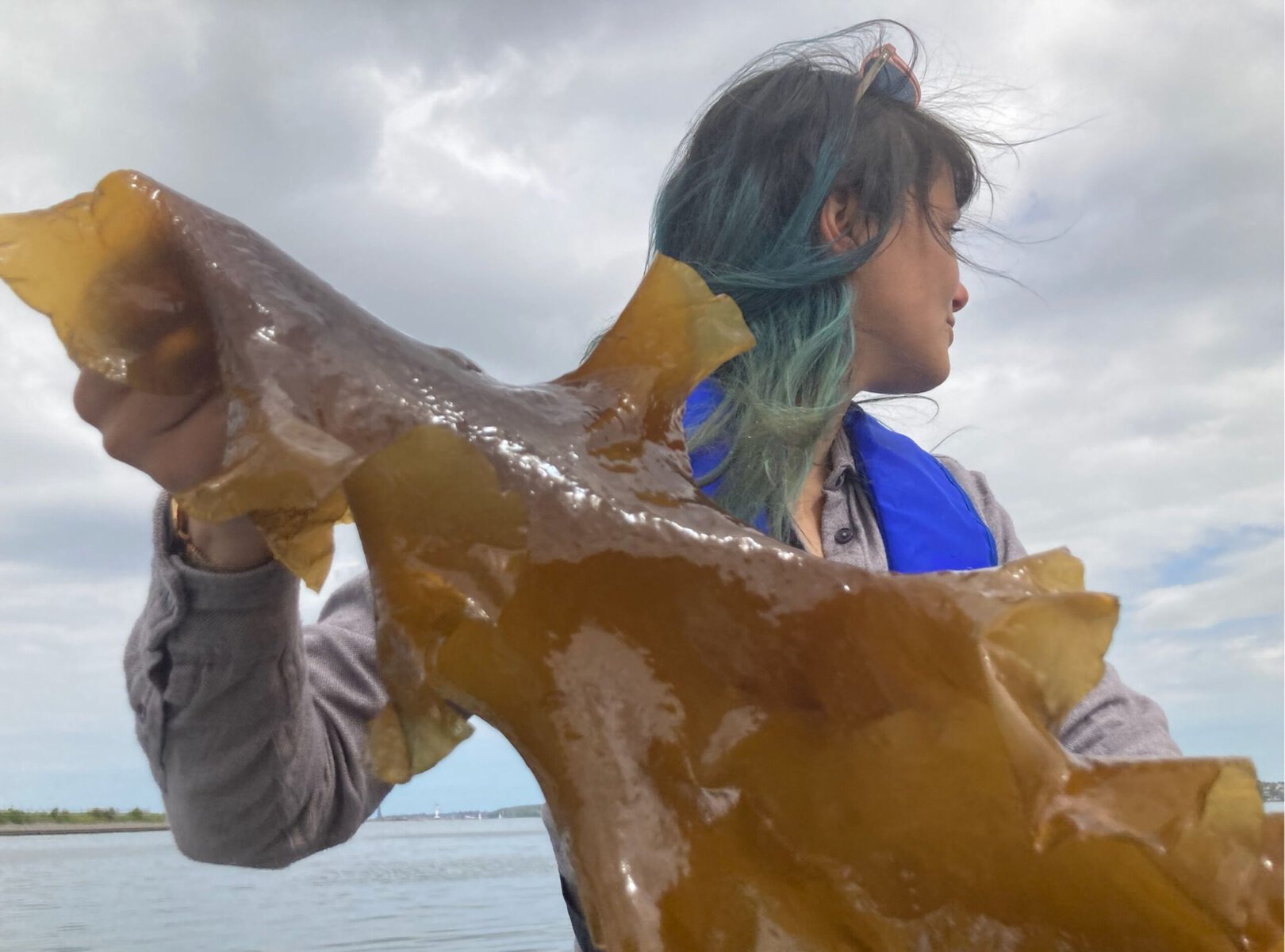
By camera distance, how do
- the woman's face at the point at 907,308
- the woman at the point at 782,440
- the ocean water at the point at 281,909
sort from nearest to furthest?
the woman at the point at 782,440, the woman's face at the point at 907,308, the ocean water at the point at 281,909

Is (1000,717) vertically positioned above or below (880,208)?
below

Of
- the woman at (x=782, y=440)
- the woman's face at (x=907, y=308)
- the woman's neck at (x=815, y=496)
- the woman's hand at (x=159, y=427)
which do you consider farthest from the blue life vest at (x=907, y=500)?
the woman's hand at (x=159, y=427)

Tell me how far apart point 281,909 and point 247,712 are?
17279 mm

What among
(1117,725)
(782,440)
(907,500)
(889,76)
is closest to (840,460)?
(907,500)

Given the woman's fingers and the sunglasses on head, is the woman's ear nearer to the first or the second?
the sunglasses on head

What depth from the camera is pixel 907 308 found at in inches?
97.7

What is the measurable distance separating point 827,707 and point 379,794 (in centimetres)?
192

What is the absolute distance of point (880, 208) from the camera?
2.56 meters

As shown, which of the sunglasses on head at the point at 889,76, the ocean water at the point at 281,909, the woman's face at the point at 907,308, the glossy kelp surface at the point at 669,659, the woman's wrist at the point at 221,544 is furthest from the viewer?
the ocean water at the point at 281,909

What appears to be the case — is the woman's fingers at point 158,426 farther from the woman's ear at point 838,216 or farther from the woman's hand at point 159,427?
the woman's ear at point 838,216

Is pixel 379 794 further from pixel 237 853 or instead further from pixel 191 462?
pixel 191 462

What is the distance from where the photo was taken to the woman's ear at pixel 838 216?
260cm

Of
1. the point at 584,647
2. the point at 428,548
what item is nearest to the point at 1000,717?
the point at 584,647

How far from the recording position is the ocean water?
1224 cm
